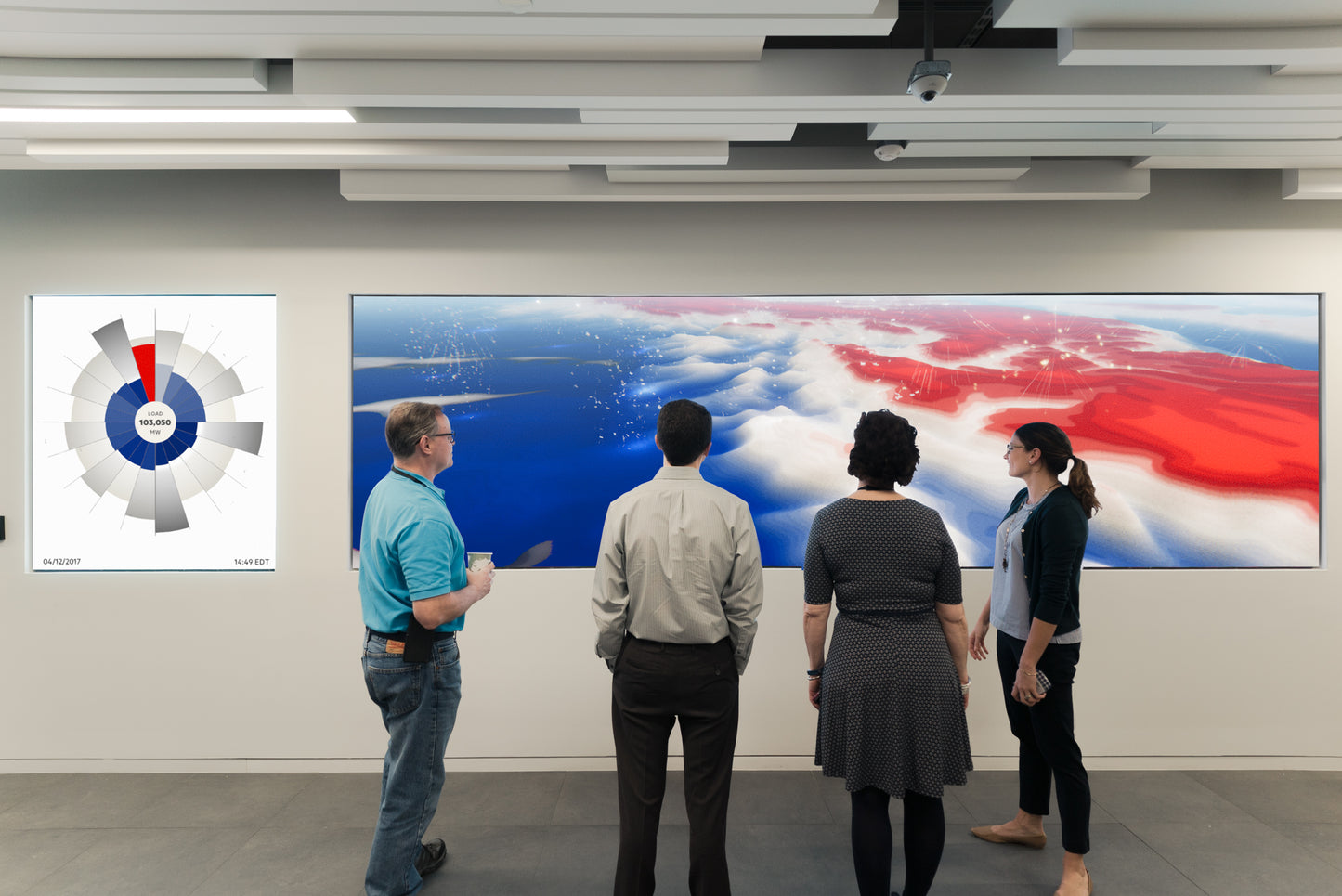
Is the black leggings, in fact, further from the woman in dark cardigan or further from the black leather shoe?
the black leather shoe

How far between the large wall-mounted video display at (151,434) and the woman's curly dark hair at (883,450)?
9.27ft

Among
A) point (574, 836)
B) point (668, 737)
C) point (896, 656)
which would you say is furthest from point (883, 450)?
point (574, 836)

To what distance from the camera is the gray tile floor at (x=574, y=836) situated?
8.68 ft

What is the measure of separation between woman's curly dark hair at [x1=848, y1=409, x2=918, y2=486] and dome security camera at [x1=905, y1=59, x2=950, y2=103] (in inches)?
38.6

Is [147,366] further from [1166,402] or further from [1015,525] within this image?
[1166,402]

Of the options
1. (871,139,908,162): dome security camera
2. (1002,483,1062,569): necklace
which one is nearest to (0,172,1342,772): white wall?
(871,139,908,162): dome security camera

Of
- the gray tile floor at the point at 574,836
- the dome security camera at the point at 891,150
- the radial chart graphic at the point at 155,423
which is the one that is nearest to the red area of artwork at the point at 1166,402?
the dome security camera at the point at 891,150

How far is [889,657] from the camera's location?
2.14 metres

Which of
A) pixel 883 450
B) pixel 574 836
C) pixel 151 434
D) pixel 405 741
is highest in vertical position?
pixel 151 434

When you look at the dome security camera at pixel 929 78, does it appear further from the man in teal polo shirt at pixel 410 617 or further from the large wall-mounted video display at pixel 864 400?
the man in teal polo shirt at pixel 410 617

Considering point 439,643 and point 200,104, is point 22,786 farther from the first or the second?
point 200,104

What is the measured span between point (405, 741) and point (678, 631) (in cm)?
96

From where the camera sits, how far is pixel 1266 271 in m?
3.70

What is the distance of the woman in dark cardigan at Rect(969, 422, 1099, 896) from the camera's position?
7.95 feet
